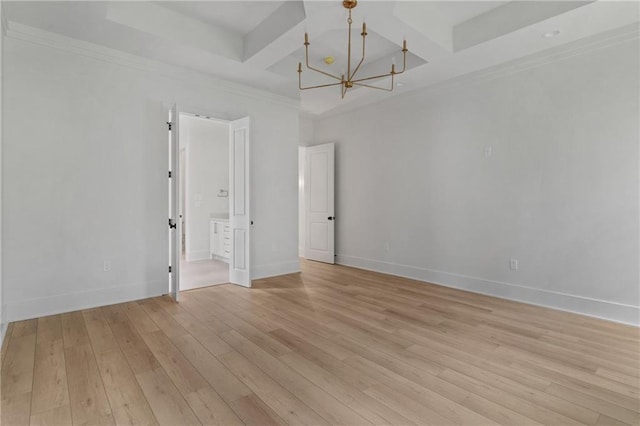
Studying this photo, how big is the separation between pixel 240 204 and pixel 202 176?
251cm

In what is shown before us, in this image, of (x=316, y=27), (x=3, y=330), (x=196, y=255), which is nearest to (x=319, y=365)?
(x=3, y=330)

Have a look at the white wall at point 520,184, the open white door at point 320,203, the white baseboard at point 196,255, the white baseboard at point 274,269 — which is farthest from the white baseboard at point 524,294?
the white baseboard at point 196,255

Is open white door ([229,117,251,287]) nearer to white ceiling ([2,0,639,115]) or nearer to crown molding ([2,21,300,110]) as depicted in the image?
crown molding ([2,21,300,110])

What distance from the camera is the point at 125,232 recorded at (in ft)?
13.4

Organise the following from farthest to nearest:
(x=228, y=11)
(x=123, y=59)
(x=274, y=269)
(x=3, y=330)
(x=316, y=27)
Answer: (x=274, y=269), (x=123, y=59), (x=228, y=11), (x=316, y=27), (x=3, y=330)

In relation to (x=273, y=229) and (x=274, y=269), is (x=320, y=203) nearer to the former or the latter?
(x=273, y=229)

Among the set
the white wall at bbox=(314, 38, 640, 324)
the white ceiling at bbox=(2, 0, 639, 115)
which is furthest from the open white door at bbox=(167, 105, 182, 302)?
the white wall at bbox=(314, 38, 640, 324)

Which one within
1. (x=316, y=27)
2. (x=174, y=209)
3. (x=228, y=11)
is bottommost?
(x=174, y=209)

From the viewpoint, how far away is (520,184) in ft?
13.7

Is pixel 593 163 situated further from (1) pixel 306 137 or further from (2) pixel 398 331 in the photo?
(1) pixel 306 137

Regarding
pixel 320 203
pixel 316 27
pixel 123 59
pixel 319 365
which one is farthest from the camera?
pixel 320 203

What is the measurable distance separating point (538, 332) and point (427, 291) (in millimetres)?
1556

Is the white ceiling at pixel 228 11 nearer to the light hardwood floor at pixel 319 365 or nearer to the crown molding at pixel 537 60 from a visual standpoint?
the crown molding at pixel 537 60

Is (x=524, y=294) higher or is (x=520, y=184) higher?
(x=520, y=184)
